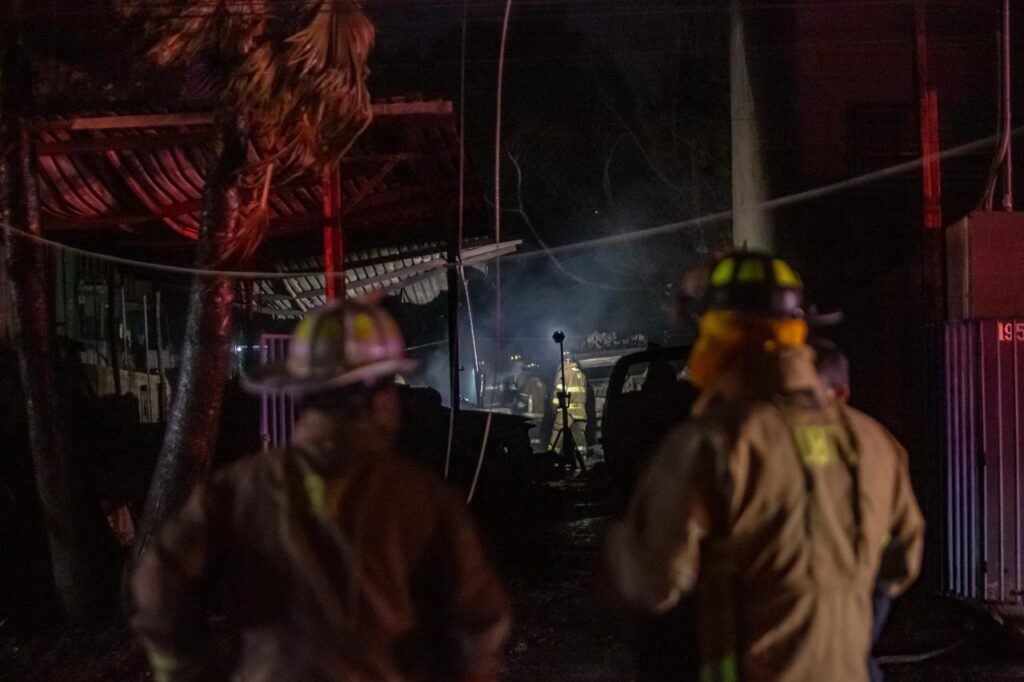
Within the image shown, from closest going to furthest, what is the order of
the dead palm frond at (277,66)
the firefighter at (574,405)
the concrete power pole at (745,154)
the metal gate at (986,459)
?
the metal gate at (986,459)
the dead palm frond at (277,66)
the concrete power pole at (745,154)
the firefighter at (574,405)

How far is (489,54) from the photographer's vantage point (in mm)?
16891

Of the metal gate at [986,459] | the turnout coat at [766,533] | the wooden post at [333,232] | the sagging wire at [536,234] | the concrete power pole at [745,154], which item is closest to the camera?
the turnout coat at [766,533]

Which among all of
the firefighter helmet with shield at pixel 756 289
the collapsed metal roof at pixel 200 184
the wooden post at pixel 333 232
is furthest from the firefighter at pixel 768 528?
the wooden post at pixel 333 232

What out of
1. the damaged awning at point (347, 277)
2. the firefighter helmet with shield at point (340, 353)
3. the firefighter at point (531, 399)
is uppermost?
the damaged awning at point (347, 277)

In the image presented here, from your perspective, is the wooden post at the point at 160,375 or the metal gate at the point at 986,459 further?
the wooden post at the point at 160,375

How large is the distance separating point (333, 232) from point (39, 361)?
2194 mm

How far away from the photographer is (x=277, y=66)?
20.1ft

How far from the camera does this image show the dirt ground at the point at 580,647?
18.5ft

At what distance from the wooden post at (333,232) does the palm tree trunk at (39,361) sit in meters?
1.95

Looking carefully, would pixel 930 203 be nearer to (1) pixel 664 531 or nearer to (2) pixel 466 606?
(1) pixel 664 531

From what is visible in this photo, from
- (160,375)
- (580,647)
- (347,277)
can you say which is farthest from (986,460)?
(160,375)

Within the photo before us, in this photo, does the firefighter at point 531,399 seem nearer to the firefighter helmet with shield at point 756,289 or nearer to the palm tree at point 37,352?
the palm tree at point 37,352

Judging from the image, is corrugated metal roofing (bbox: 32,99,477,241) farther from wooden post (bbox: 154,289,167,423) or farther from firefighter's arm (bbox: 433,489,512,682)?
firefighter's arm (bbox: 433,489,512,682)

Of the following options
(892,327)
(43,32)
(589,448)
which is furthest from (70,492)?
(589,448)
